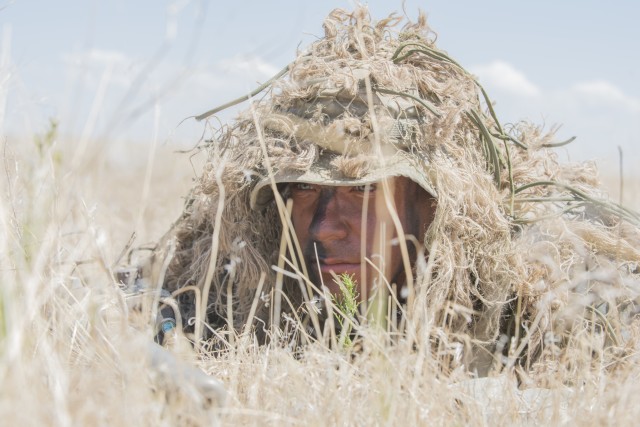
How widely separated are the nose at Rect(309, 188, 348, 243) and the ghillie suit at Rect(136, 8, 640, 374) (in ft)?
0.55

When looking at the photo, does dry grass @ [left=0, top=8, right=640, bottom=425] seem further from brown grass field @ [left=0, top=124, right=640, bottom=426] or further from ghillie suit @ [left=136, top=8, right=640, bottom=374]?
ghillie suit @ [left=136, top=8, right=640, bottom=374]

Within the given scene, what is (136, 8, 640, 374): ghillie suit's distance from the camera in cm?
254

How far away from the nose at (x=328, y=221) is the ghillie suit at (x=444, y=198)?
6.6 inches

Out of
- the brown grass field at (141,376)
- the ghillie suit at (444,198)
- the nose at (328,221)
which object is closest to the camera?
the brown grass field at (141,376)

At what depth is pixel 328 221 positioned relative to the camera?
2686 millimetres

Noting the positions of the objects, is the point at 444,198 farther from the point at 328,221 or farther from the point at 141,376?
the point at 141,376

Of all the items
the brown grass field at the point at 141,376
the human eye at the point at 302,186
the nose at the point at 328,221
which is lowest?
the brown grass field at the point at 141,376

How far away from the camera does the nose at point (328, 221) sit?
105 inches

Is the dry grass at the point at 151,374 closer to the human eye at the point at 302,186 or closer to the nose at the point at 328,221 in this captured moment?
the nose at the point at 328,221

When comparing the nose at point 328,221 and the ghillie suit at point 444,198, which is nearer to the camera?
the ghillie suit at point 444,198

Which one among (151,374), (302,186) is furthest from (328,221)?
(151,374)

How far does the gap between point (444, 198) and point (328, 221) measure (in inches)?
17.3

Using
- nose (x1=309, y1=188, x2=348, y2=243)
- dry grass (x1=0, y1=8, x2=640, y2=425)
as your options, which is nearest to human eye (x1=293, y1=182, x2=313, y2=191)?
nose (x1=309, y1=188, x2=348, y2=243)

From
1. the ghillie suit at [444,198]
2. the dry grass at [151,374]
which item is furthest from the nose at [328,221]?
the dry grass at [151,374]
